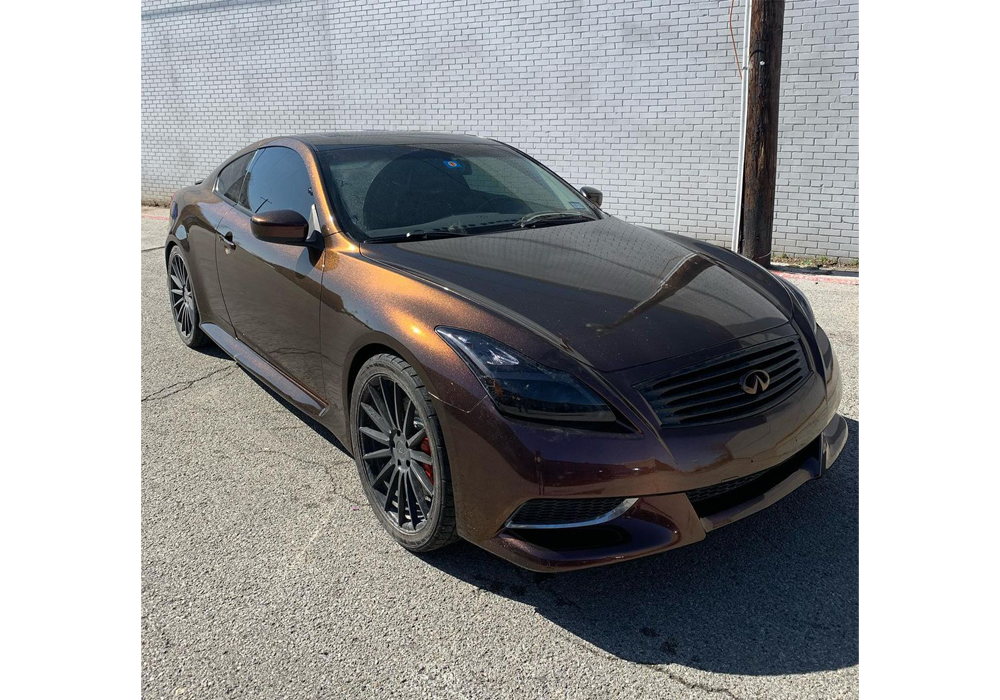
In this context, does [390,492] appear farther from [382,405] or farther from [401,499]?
[382,405]

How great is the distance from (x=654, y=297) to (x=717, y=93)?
5984mm

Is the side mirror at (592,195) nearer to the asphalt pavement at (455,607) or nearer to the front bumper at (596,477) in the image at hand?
the asphalt pavement at (455,607)

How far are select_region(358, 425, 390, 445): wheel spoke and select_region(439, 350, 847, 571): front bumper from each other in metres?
0.49

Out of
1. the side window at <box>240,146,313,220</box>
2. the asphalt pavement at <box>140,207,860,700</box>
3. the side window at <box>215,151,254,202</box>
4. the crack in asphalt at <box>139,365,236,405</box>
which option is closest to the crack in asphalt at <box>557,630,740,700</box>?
the asphalt pavement at <box>140,207,860,700</box>

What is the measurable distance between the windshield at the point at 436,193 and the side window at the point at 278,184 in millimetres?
160

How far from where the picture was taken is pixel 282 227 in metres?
3.49

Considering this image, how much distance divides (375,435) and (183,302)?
122 inches

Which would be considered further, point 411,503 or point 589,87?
point 589,87

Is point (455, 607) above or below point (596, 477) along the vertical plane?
below

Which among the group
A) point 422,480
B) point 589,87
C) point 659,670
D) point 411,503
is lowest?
point 659,670

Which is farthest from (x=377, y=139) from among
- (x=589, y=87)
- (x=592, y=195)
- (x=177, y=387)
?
(x=589, y=87)

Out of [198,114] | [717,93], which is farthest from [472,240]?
[198,114]

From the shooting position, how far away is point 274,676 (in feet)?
7.81
